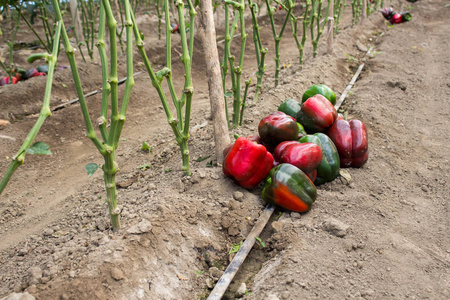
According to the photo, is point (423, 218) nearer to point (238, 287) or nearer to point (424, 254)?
point (424, 254)

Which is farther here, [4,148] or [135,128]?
[135,128]

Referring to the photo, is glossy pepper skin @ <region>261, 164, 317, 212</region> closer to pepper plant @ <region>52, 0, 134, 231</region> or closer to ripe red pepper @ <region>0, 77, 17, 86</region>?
pepper plant @ <region>52, 0, 134, 231</region>

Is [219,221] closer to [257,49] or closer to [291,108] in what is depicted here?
[291,108]

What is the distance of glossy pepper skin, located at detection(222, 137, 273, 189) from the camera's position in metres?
2.49

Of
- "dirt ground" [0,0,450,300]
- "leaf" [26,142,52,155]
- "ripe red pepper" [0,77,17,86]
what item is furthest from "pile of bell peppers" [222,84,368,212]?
"ripe red pepper" [0,77,17,86]

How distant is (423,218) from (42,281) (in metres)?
2.19

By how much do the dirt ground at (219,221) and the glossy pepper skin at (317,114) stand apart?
418 millimetres

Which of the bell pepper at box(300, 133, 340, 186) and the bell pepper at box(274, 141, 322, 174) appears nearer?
the bell pepper at box(274, 141, 322, 174)

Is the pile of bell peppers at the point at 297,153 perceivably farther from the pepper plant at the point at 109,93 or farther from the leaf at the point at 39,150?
the leaf at the point at 39,150

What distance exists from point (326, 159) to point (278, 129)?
15.2 inches

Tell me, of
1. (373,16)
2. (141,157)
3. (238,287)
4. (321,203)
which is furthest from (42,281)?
(373,16)

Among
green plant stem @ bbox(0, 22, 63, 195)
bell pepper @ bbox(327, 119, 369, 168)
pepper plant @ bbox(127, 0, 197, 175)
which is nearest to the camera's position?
green plant stem @ bbox(0, 22, 63, 195)

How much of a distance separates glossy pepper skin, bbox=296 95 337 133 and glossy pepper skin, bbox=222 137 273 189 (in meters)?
0.64

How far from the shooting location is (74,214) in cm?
249
